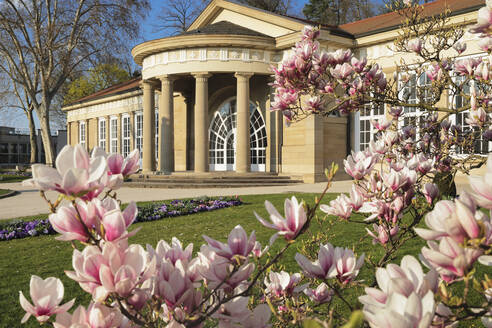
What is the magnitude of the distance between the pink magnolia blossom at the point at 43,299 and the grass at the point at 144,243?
2.16 meters

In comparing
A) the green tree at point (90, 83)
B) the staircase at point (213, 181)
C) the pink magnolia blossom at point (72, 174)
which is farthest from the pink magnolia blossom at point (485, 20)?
the green tree at point (90, 83)

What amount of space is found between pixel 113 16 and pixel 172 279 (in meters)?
25.5

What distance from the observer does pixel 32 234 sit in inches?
290

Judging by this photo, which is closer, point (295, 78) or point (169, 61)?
point (295, 78)

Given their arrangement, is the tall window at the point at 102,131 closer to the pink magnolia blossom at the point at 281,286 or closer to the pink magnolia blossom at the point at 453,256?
the pink magnolia blossom at the point at 281,286

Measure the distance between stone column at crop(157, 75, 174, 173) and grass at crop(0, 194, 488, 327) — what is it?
484 inches

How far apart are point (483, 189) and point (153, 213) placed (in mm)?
8785

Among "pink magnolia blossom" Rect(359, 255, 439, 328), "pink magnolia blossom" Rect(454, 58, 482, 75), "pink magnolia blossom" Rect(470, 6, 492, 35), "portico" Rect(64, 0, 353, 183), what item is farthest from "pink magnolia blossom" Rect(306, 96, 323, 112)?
"portico" Rect(64, 0, 353, 183)

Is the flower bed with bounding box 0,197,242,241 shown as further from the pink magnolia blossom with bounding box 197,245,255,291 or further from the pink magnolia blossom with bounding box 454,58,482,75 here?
the pink magnolia blossom with bounding box 197,245,255,291

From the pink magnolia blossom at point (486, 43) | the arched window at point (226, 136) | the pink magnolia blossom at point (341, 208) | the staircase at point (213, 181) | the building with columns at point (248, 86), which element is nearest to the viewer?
the pink magnolia blossom at point (341, 208)

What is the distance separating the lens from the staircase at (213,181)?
1789cm

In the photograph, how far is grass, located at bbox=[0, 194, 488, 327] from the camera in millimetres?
3922

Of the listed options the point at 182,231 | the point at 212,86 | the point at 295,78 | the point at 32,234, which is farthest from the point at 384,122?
the point at 212,86

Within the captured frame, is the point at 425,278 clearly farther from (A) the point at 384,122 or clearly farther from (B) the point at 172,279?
(A) the point at 384,122
